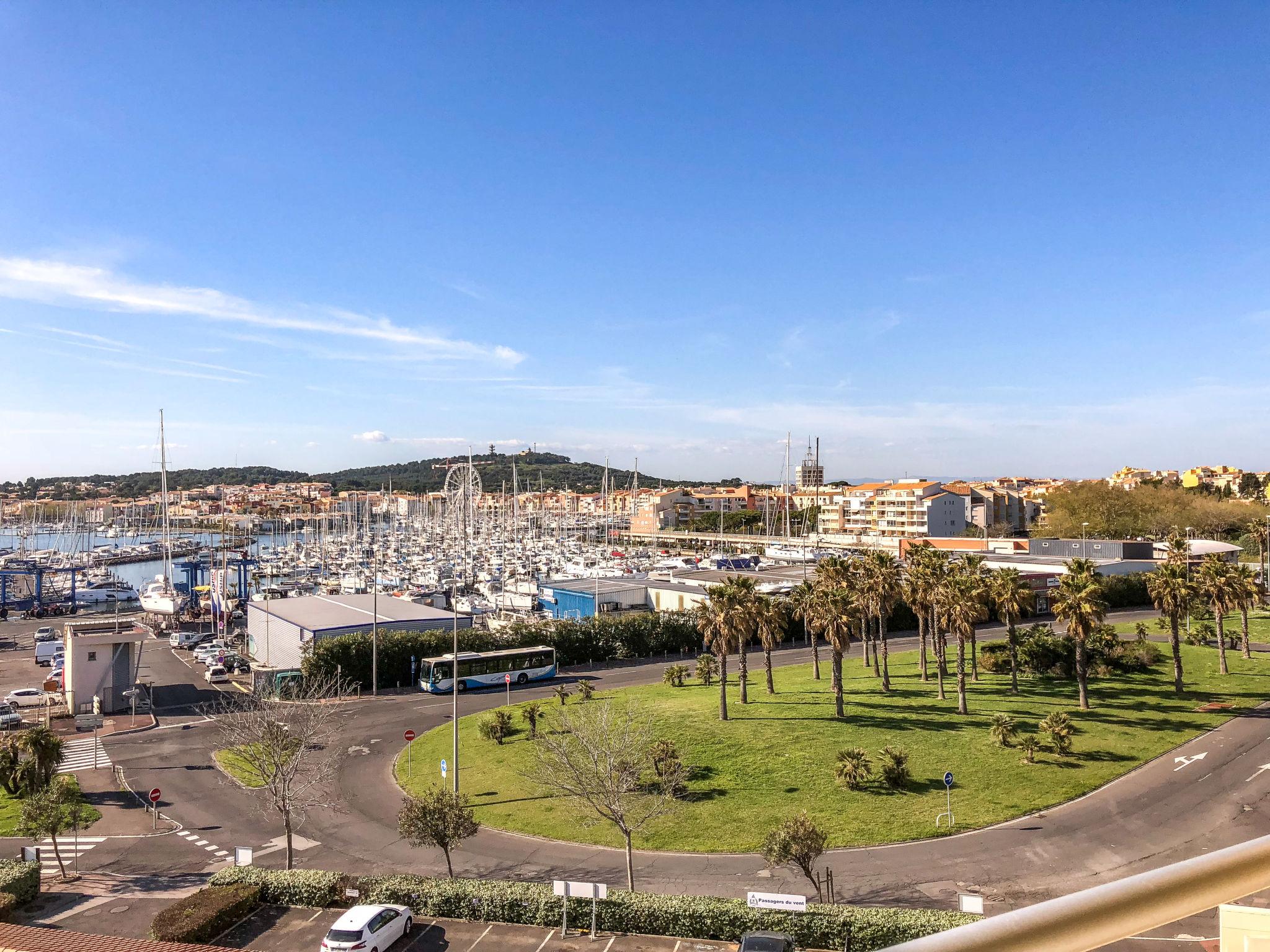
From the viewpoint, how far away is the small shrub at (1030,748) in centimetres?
3338

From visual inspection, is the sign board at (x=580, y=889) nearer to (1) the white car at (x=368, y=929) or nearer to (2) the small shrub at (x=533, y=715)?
(1) the white car at (x=368, y=929)

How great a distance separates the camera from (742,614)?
41.8 meters

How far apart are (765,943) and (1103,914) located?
1920 centimetres

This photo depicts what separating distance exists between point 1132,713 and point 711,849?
25.3 metres

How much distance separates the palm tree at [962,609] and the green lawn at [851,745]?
148 centimetres

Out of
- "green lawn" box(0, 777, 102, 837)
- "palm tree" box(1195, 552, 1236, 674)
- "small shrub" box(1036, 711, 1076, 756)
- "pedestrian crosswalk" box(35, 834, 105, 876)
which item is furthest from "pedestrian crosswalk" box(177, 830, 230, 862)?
"palm tree" box(1195, 552, 1236, 674)

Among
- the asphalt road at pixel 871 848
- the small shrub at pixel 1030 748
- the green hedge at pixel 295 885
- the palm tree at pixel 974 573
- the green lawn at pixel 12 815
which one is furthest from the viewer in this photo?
the palm tree at pixel 974 573

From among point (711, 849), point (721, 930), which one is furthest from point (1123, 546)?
point (721, 930)

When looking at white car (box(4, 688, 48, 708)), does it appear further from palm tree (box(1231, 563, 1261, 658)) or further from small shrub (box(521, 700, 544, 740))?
palm tree (box(1231, 563, 1261, 658))

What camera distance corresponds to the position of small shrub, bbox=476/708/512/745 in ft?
126

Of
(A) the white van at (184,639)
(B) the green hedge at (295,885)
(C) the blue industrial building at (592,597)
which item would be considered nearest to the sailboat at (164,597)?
(A) the white van at (184,639)

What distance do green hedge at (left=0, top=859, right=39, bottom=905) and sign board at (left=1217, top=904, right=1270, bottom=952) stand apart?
27.6 metres

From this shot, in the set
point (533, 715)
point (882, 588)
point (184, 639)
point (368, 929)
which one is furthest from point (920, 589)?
point (184, 639)

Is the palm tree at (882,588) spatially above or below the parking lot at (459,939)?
above
